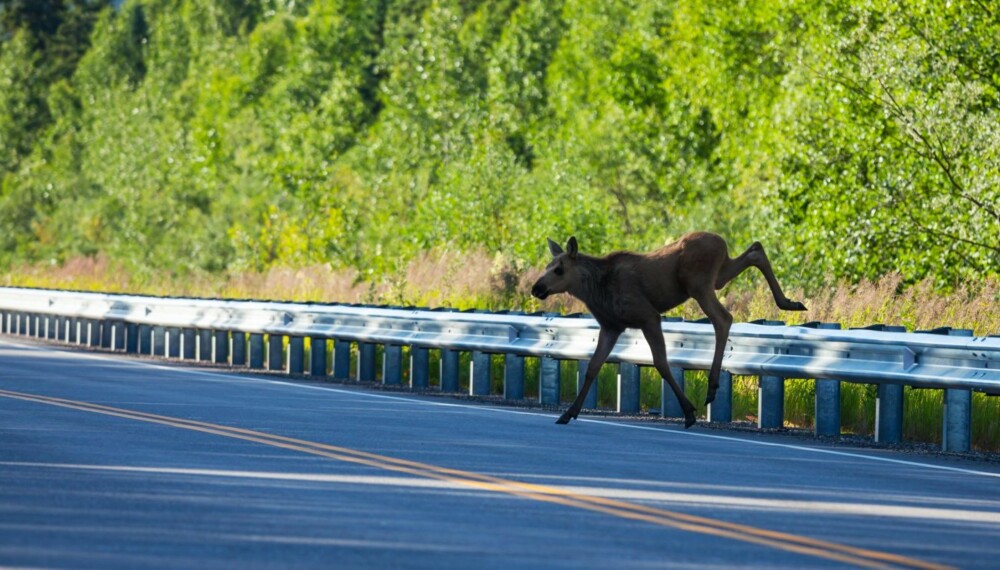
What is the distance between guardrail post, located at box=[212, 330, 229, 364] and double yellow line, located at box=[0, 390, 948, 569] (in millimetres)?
9829

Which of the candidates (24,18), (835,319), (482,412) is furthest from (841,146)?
(24,18)

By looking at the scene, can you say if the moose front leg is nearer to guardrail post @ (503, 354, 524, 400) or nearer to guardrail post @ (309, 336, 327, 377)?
guardrail post @ (503, 354, 524, 400)

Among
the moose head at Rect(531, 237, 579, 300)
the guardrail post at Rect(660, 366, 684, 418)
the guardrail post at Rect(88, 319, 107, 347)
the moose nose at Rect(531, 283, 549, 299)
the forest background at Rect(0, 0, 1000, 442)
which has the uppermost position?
the forest background at Rect(0, 0, 1000, 442)

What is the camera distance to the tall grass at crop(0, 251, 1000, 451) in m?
16.5

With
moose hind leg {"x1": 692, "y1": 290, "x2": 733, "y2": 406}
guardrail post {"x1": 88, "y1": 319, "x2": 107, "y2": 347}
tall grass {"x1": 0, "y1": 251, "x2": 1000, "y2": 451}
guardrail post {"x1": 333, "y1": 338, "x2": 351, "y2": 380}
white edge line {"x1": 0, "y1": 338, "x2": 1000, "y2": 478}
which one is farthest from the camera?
guardrail post {"x1": 88, "y1": 319, "x2": 107, "y2": 347}

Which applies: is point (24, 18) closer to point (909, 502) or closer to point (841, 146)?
point (841, 146)

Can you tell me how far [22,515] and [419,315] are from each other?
10.6m

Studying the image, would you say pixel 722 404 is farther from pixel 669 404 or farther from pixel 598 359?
pixel 598 359

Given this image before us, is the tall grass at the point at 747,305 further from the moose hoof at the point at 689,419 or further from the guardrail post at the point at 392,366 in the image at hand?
the moose hoof at the point at 689,419

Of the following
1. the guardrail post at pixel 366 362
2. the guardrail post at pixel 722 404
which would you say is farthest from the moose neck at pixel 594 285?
the guardrail post at pixel 366 362

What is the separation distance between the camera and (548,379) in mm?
18266

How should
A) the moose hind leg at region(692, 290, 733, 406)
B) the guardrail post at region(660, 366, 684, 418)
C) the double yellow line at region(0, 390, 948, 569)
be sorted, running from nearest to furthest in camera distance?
the double yellow line at region(0, 390, 948, 569), the moose hind leg at region(692, 290, 733, 406), the guardrail post at region(660, 366, 684, 418)

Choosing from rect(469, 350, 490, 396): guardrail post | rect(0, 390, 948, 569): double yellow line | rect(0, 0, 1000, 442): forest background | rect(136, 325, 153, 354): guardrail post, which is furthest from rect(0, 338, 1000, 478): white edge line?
rect(0, 0, 1000, 442): forest background

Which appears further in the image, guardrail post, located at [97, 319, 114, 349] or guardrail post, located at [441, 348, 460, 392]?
guardrail post, located at [97, 319, 114, 349]
